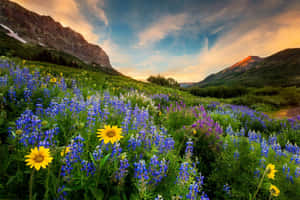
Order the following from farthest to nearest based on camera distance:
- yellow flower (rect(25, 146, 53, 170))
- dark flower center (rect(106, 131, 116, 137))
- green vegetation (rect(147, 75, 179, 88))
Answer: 1. green vegetation (rect(147, 75, 179, 88))
2. dark flower center (rect(106, 131, 116, 137))
3. yellow flower (rect(25, 146, 53, 170))

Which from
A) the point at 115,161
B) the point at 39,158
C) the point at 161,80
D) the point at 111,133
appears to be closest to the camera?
the point at 39,158

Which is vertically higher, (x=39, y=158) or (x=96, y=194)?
(x=39, y=158)

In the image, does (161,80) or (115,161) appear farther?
(161,80)

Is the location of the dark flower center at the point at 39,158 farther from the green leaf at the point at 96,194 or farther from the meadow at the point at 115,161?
the green leaf at the point at 96,194

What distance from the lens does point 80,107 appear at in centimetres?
276

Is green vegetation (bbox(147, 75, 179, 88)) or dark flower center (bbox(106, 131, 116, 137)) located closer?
dark flower center (bbox(106, 131, 116, 137))

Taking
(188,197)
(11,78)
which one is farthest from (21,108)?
(188,197)

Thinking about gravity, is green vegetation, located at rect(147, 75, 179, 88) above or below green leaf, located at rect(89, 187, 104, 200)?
above

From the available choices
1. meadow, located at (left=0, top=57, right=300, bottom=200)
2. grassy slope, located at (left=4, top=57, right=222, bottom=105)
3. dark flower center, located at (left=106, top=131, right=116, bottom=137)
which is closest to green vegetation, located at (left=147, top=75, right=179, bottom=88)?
grassy slope, located at (left=4, top=57, right=222, bottom=105)

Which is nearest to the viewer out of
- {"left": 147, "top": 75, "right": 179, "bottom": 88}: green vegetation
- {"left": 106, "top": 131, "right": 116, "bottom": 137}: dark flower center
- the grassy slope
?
{"left": 106, "top": 131, "right": 116, "bottom": 137}: dark flower center

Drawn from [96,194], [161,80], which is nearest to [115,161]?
[96,194]

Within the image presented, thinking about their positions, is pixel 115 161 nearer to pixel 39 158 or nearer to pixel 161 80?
pixel 39 158

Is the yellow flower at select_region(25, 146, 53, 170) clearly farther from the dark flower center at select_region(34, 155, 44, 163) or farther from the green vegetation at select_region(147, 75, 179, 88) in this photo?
the green vegetation at select_region(147, 75, 179, 88)

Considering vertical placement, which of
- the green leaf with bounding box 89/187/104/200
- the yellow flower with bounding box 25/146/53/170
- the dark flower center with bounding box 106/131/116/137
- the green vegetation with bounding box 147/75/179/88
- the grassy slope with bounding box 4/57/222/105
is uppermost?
the green vegetation with bounding box 147/75/179/88
